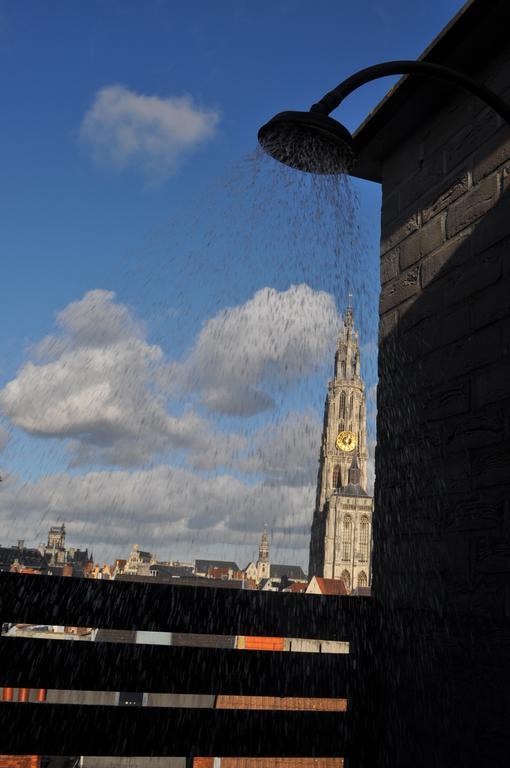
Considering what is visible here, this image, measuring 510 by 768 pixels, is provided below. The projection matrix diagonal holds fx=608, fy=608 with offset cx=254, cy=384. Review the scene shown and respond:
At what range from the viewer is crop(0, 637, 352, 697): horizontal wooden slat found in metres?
2.47

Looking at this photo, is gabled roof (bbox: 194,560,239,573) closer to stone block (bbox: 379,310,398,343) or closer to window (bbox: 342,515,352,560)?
window (bbox: 342,515,352,560)

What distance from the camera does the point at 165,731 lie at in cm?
261

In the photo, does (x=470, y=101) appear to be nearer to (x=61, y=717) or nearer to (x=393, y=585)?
(x=393, y=585)

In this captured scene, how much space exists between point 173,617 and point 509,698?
145 centimetres

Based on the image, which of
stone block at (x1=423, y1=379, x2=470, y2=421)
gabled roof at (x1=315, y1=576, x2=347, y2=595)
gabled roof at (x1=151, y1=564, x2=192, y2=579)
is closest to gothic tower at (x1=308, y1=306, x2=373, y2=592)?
gabled roof at (x1=315, y1=576, x2=347, y2=595)

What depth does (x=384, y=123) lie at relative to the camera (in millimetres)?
3922

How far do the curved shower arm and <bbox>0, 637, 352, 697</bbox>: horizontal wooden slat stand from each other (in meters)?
2.52

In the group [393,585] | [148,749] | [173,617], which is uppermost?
[393,585]

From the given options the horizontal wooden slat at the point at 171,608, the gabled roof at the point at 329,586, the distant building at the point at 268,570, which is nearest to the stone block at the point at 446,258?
the horizontal wooden slat at the point at 171,608

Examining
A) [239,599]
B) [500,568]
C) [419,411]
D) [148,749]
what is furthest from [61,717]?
[419,411]

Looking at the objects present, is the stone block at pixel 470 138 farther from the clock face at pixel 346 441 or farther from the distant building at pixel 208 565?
the distant building at pixel 208 565

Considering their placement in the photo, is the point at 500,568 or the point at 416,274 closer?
the point at 500,568

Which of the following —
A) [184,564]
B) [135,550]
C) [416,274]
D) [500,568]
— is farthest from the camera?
[184,564]

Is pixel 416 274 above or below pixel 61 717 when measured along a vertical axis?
above
